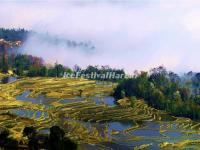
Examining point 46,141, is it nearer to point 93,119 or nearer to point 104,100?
point 93,119

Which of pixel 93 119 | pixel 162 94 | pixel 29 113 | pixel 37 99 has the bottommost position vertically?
pixel 93 119

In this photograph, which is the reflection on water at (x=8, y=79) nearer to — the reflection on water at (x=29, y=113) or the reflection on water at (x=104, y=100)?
the reflection on water at (x=104, y=100)

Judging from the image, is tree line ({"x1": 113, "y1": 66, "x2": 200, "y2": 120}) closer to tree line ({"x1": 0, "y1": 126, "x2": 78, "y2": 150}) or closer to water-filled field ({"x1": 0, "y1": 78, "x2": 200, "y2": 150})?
water-filled field ({"x1": 0, "y1": 78, "x2": 200, "y2": 150})

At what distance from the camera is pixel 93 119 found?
50.7 meters

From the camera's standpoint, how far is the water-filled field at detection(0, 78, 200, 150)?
41.9m

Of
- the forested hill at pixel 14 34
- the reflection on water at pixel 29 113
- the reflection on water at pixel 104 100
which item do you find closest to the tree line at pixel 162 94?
the reflection on water at pixel 104 100

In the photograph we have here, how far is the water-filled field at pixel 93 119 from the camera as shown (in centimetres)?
4191

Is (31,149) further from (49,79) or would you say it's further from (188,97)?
(49,79)

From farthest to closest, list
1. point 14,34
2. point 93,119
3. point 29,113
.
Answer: point 14,34
point 29,113
point 93,119

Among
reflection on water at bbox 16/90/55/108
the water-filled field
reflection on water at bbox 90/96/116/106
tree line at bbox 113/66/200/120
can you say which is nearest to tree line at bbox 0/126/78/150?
the water-filled field

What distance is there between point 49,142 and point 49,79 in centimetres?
4944

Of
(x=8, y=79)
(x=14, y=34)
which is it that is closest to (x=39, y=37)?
(x=14, y=34)

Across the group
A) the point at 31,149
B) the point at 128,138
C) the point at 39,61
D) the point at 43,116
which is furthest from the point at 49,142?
the point at 39,61

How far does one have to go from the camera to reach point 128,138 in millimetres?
43062
